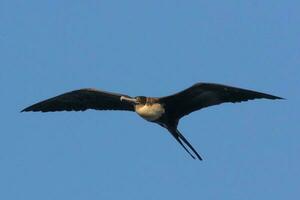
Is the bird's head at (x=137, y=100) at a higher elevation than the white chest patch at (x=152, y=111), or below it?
higher

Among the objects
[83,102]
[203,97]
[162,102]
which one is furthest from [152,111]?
[83,102]

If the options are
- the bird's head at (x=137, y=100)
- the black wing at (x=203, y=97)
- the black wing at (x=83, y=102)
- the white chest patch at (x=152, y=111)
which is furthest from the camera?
the black wing at (x=83, y=102)

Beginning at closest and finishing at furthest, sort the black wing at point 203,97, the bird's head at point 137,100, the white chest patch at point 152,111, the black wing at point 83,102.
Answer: the black wing at point 203,97 < the white chest patch at point 152,111 < the bird's head at point 137,100 < the black wing at point 83,102

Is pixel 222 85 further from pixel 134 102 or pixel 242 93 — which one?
pixel 134 102

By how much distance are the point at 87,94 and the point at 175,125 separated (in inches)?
69.6

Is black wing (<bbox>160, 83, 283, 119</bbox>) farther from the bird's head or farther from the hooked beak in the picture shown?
the hooked beak

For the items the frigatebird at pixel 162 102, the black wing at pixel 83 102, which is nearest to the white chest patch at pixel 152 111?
the frigatebird at pixel 162 102

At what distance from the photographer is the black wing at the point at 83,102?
17984 millimetres

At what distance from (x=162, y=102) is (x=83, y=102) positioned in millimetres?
1806

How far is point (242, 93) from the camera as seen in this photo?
1622cm

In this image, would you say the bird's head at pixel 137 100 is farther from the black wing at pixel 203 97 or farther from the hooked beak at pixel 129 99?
the black wing at pixel 203 97

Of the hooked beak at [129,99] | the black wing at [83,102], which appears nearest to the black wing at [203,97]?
the hooked beak at [129,99]

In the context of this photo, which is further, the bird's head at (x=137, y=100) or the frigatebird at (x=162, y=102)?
the bird's head at (x=137, y=100)

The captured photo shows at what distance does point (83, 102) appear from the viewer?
1828 centimetres
